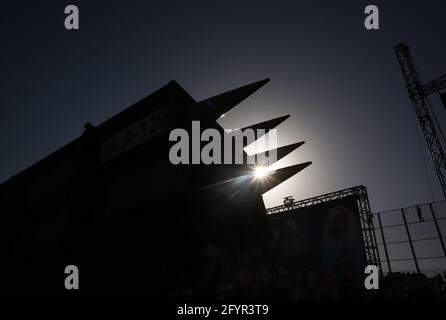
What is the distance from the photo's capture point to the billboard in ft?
58.2

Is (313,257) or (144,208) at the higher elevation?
(313,257)

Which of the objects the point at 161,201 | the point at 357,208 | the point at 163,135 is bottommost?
the point at 161,201

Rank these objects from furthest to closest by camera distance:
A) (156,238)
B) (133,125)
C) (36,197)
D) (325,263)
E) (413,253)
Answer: (413,253) < (325,263) < (36,197) < (133,125) < (156,238)

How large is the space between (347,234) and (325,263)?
2343mm

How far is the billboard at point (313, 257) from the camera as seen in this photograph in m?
17.8

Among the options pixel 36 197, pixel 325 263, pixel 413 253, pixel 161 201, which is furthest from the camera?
pixel 413 253

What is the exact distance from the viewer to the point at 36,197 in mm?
4215

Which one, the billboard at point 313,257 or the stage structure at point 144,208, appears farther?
the billboard at point 313,257

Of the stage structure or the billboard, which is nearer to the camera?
the stage structure

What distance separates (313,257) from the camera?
19156 millimetres

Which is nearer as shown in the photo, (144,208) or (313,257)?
(144,208)

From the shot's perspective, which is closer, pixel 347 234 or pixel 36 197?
pixel 36 197
